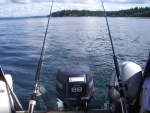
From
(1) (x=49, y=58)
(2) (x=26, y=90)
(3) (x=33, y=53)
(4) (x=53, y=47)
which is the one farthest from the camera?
(4) (x=53, y=47)

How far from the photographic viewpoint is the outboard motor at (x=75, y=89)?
3760mm

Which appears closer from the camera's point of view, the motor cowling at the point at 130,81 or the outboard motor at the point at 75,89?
the motor cowling at the point at 130,81

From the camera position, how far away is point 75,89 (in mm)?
3758

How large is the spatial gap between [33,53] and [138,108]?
9114mm

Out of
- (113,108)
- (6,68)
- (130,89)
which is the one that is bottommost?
(6,68)

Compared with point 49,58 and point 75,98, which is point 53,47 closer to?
point 49,58

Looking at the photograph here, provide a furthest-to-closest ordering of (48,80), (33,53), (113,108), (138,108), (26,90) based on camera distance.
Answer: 1. (33,53)
2. (48,80)
3. (26,90)
4. (113,108)
5. (138,108)

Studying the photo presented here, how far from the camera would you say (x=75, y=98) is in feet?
12.3

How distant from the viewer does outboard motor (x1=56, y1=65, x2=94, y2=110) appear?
3.76 metres

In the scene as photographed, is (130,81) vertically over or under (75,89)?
over

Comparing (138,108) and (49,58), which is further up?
(138,108)

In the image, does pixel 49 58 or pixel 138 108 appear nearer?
pixel 138 108

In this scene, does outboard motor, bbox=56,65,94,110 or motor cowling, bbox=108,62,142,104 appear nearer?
motor cowling, bbox=108,62,142,104

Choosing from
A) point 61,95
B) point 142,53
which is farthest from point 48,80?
point 142,53
